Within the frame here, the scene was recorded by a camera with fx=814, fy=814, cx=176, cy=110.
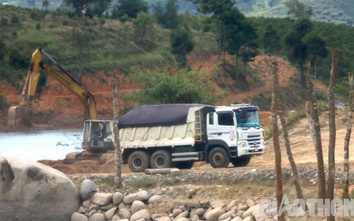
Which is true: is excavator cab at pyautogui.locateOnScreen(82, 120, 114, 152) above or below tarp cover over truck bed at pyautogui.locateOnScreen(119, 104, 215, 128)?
below

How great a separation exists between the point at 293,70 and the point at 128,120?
58339 millimetres

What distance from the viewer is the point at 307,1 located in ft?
655

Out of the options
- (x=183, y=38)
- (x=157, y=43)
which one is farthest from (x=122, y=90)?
(x=157, y=43)

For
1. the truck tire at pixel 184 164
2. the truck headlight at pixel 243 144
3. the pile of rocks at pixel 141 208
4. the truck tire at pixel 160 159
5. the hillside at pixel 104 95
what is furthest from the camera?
the hillside at pixel 104 95

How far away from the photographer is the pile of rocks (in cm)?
2322

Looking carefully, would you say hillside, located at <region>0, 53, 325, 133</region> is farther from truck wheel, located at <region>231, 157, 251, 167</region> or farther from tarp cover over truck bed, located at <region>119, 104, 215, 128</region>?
tarp cover over truck bed, located at <region>119, 104, 215, 128</region>

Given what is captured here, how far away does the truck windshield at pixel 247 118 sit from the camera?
29562 mm

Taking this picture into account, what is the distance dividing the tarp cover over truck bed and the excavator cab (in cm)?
718

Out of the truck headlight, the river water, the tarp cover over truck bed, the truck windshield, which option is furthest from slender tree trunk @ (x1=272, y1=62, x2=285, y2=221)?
the river water

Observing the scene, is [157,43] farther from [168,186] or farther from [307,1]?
[307,1]

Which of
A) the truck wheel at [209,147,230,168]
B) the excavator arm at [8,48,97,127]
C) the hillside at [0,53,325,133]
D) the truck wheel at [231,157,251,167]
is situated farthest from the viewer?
the hillside at [0,53,325,133]

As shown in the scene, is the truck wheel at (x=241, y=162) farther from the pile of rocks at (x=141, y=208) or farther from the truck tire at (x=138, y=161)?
the pile of rocks at (x=141, y=208)

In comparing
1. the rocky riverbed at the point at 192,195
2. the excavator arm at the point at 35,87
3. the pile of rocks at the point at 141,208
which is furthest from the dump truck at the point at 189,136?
the excavator arm at the point at 35,87

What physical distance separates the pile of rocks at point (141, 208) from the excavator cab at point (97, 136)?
12.0 meters
